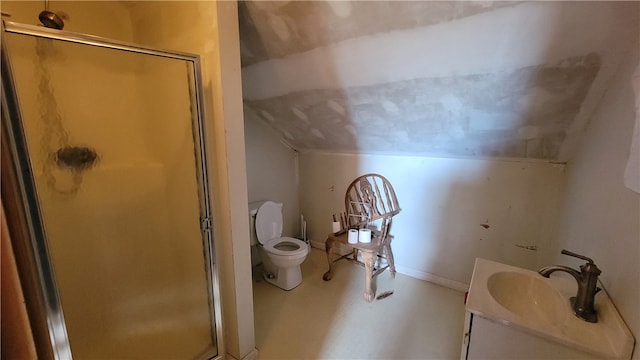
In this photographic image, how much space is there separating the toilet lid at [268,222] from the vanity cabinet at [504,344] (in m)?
1.77

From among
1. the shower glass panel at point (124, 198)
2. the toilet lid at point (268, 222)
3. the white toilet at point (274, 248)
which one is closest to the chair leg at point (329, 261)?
the white toilet at point (274, 248)

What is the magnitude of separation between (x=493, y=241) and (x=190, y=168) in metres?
2.24

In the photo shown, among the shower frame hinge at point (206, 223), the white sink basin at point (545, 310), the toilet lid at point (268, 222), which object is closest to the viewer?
the white sink basin at point (545, 310)

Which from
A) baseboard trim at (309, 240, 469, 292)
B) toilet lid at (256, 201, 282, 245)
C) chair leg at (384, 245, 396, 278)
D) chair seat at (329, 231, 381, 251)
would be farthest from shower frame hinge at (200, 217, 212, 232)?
baseboard trim at (309, 240, 469, 292)

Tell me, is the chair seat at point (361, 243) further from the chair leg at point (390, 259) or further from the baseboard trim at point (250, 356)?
the baseboard trim at point (250, 356)

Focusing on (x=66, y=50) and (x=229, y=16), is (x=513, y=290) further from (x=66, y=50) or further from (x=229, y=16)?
(x=66, y=50)

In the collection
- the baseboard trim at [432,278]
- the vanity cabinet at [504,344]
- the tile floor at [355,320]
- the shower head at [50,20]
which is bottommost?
the tile floor at [355,320]

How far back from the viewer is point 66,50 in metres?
1.18

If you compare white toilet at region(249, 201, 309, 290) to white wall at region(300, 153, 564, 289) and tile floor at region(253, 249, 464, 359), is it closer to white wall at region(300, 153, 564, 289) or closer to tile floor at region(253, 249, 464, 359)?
tile floor at region(253, 249, 464, 359)

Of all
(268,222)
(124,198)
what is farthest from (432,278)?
(124,198)

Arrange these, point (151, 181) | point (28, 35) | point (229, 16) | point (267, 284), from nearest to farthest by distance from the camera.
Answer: point (28, 35) → point (229, 16) → point (151, 181) → point (267, 284)

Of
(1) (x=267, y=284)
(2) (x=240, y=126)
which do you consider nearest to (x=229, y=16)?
(2) (x=240, y=126)

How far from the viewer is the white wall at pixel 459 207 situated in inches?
77.9

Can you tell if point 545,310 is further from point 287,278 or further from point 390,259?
point 287,278
